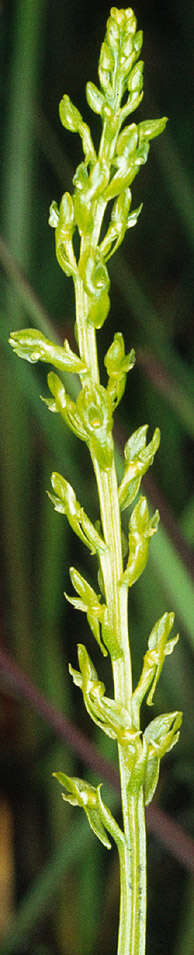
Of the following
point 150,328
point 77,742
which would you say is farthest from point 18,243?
point 77,742

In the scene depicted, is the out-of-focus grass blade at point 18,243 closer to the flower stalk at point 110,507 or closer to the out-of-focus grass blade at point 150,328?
the out-of-focus grass blade at point 150,328

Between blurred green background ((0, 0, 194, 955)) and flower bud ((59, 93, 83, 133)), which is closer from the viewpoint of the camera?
flower bud ((59, 93, 83, 133))

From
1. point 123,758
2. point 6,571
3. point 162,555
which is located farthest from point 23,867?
point 123,758

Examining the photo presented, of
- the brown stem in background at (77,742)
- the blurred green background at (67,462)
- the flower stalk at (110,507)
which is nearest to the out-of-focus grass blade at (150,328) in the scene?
the blurred green background at (67,462)

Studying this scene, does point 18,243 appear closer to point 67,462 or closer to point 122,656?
point 67,462

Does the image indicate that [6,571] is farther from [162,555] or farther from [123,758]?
[123,758]

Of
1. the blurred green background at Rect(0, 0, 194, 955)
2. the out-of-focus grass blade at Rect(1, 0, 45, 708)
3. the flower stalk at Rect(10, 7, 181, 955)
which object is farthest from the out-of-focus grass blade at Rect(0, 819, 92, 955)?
the flower stalk at Rect(10, 7, 181, 955)

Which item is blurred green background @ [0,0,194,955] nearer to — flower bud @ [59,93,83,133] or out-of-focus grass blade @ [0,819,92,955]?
out-of-focus grass blade @ [0,819,92,955]
